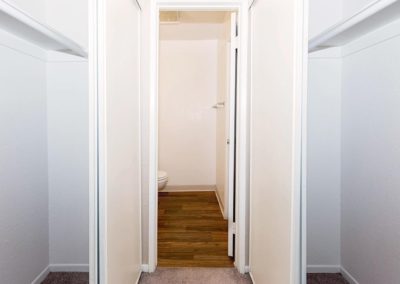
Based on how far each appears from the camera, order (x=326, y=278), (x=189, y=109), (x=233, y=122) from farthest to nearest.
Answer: (x=189, y=109) < (x=233, y=122) < (x=326, y=278)

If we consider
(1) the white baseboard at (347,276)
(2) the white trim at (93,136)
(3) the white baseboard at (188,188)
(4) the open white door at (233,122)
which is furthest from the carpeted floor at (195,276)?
(3) the white baseboard at (188,188)

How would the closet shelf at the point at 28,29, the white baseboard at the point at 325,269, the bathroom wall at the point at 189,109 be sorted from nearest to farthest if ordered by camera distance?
the closet shelf at the point at 28,29 < the white baseboard at the point at 325,269 < the bathroom wall at the point at 189,109

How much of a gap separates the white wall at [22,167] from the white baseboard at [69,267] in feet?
0.08

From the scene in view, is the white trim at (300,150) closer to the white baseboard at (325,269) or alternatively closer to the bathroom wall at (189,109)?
the white baseboard at (325,269)

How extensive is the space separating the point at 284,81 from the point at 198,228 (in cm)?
212

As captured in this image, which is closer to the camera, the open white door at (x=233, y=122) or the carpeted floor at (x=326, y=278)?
the carpeted floor at (x=326, y=278)

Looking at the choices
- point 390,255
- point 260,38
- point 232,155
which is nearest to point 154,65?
point 260,38

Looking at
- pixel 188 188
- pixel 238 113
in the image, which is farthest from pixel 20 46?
pixel 188 188

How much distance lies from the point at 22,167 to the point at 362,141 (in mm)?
938

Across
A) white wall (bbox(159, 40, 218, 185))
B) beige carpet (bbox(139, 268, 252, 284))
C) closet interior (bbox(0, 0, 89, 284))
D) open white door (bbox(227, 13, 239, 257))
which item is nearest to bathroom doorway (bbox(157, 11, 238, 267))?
white wall (bbox(159, 40, 218, 185))

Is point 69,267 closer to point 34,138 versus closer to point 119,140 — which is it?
point 34,138

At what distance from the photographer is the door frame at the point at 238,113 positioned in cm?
196

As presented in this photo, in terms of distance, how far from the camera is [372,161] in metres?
0.73

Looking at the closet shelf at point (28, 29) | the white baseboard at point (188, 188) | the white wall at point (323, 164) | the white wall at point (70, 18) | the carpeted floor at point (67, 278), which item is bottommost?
the white baseboard at point (188, 188)
